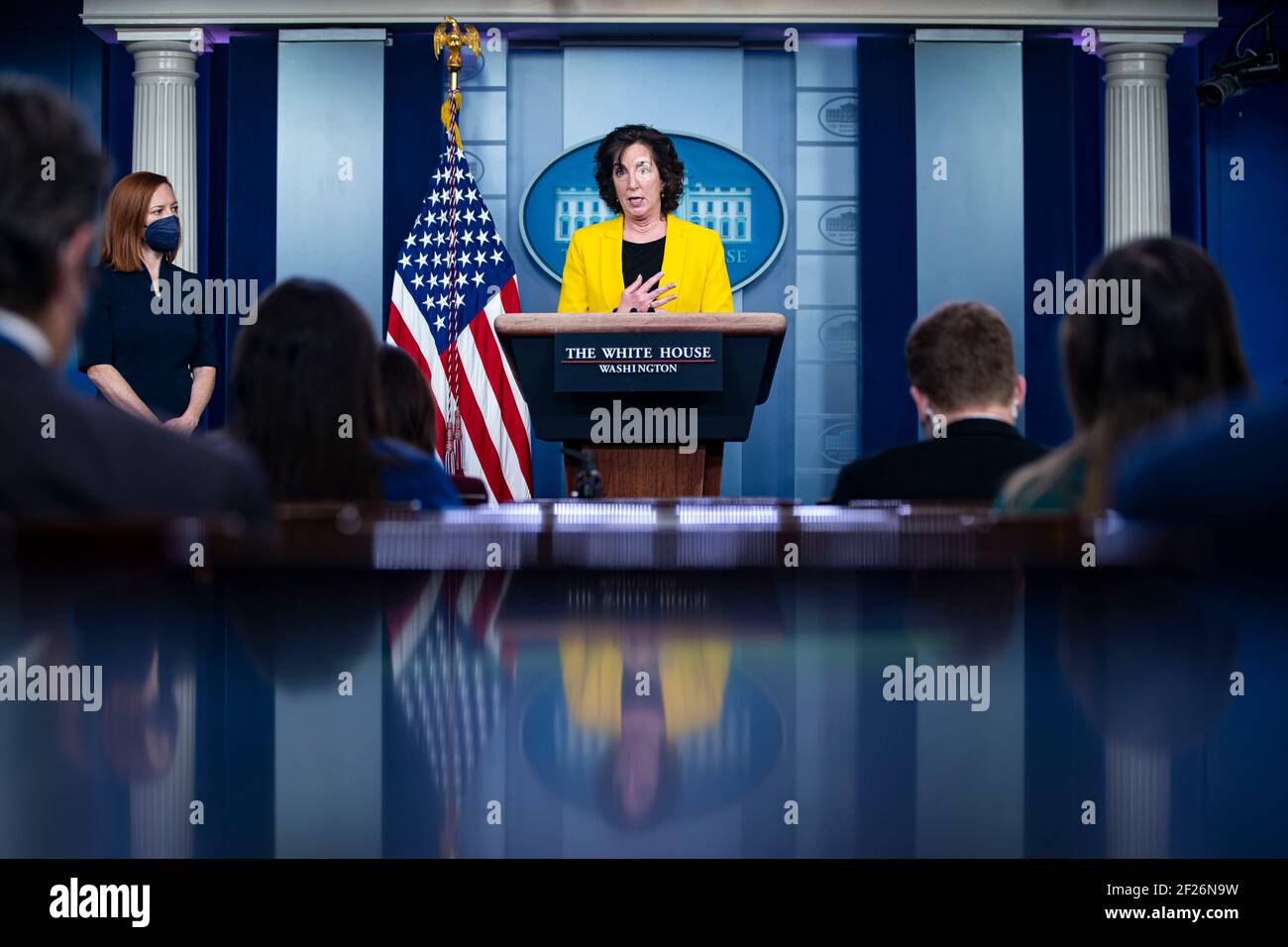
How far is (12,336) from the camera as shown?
2.75 feet

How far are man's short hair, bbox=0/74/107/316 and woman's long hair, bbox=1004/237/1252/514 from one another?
76cm

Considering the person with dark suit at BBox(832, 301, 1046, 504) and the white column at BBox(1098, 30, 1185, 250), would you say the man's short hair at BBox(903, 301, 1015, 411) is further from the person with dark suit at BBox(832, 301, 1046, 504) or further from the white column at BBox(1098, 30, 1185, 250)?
the white column at BBox(1098, 30, 1185, 250)

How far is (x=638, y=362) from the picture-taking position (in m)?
2.74

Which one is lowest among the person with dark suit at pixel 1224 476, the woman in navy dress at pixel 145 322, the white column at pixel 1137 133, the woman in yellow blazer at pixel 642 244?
the person with dark suit at pixel 1224 476

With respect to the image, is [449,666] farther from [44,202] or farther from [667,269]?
[667,269]

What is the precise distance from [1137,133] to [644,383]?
4051 mm

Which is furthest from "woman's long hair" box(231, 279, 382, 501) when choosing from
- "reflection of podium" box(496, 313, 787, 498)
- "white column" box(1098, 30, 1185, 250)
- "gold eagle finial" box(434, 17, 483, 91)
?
"white column" box(1098, 30, 1185, 250)

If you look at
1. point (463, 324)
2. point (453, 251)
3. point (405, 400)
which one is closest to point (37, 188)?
point (405, 400)

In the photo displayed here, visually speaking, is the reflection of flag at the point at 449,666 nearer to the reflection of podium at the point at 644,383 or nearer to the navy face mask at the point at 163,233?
the reflection of podium at the point at 644,383

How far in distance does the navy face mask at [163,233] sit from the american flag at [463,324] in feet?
4.56

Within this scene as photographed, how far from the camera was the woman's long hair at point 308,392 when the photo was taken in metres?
1.11

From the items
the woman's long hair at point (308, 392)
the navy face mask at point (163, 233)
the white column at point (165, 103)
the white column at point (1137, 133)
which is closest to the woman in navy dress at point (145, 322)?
the navy face mask at point (163, 233)

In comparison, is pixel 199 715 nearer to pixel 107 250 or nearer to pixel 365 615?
pixel 365 615
